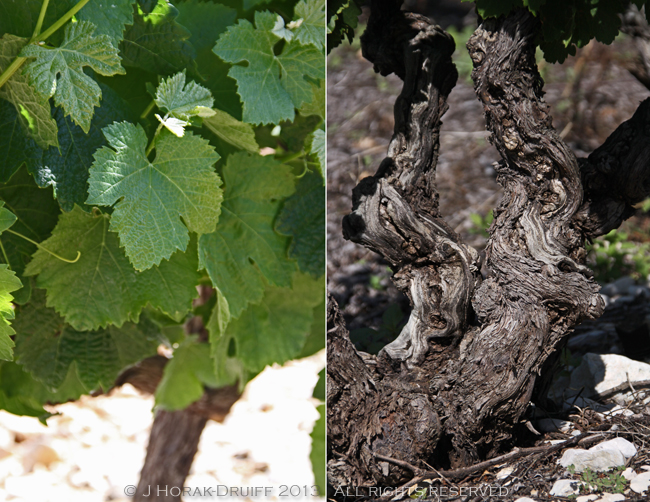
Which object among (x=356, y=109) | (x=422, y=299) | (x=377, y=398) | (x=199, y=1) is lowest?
(x=377, y=398)

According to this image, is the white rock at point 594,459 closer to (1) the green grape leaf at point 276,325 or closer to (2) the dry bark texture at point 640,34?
(1) the green grape leaf at point 276,325

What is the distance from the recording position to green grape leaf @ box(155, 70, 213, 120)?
66 centimetres

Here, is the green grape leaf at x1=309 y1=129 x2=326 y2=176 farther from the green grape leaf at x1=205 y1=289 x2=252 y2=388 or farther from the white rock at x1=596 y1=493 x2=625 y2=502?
the white rock at x1=596 y1=493 x2=625 y2=502

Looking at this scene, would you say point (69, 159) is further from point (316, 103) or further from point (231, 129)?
point (316, 103)

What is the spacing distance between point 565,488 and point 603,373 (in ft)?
0.83

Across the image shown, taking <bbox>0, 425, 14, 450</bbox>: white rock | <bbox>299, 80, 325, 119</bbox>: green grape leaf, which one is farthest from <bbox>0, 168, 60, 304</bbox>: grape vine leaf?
<bbox>0, 425, 14, 450</bbox>: white rock

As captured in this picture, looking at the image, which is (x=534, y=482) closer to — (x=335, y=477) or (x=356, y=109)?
(x=335, y=477)

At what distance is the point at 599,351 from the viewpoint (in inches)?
37.5

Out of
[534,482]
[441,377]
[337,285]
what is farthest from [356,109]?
[534,482]

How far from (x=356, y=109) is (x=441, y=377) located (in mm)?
710

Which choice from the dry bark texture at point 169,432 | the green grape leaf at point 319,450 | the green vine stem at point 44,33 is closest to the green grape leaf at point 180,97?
the green vine stem at point 44,33

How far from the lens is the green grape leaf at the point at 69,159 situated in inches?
26.6

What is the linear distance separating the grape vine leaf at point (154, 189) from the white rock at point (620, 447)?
0.52m

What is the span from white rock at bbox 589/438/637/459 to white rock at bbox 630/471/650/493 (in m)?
0.03
